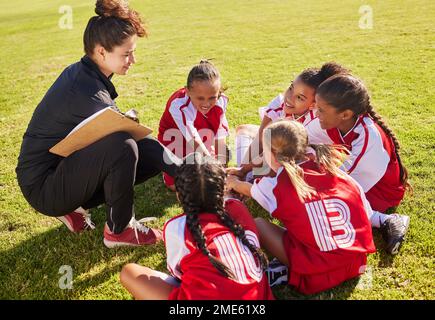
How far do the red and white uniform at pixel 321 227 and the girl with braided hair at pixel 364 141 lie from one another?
0.64m

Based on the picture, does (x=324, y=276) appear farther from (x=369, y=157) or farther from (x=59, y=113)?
(x=59, y=113)

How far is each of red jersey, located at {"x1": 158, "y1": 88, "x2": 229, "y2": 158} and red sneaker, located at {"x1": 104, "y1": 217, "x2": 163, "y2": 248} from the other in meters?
1.06

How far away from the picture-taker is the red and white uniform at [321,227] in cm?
252

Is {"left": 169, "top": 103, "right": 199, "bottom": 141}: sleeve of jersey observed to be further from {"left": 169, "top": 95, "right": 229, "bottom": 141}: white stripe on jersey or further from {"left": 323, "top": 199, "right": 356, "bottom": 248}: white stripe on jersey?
{"left": 323, "top": 199, "right": 356, "bottom": 248}: white stripe on jersey

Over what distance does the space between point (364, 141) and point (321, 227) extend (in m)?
1.07

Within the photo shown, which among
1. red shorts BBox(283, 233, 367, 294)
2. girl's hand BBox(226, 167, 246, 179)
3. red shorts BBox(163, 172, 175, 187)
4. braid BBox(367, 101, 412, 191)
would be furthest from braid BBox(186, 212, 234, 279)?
braid BBox(367, 101, 412, 191)

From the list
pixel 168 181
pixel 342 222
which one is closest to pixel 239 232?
pixel 342 222

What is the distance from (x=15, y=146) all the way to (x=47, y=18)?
603 inches

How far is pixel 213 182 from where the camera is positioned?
2.28m

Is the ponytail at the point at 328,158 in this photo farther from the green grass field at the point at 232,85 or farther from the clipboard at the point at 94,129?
the clipboard at the point at 94,129

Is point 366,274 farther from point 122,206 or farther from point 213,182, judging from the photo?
point 122,206

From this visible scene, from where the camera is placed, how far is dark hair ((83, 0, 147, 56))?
9.90ft

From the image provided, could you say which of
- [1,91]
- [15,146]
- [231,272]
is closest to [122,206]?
[231,272]

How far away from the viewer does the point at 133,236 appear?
3240 millimetres
